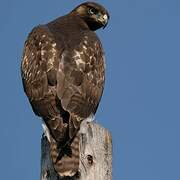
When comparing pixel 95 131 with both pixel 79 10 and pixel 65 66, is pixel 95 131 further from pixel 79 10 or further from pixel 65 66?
pixel 79 10

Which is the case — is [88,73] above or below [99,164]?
above

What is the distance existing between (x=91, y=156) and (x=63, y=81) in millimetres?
1491

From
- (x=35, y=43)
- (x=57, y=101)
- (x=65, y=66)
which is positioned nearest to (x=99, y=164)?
(x=57, y=101)

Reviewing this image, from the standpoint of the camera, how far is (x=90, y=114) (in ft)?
22.2

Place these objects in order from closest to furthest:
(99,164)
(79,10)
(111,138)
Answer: (99,164) → (111,138) → (79,10)

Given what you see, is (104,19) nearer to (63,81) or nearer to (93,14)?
(93,14)

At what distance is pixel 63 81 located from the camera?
264 inches

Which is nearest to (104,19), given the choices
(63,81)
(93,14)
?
(93,14)

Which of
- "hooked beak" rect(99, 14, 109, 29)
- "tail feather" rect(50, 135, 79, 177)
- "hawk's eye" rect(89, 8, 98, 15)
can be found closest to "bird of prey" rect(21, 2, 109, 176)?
"tail feather" rect(50, 135, 79, 177)

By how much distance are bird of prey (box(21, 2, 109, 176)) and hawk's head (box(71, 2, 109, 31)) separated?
1066 millimetres

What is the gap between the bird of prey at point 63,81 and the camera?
228 inches

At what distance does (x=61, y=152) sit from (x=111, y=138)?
1.64 feet

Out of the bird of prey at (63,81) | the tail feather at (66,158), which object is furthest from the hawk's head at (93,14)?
the tail feather at (66,158)

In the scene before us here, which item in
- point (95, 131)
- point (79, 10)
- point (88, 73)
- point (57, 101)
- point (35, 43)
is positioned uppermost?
point (79, 10)
